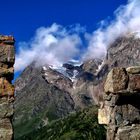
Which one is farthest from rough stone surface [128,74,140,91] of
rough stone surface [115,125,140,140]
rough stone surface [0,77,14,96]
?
rough stone surface [0,77,14,96]

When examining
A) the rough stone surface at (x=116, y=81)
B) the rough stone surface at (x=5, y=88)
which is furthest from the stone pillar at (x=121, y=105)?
the rough stone surface at (x=5, y=88)

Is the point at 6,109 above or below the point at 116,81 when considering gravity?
below

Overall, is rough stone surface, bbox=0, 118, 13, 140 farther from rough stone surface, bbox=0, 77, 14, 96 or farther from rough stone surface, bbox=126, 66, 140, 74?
rough stone surface, bbox=126, 66, 140, 74

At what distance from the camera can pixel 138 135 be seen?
43.9 ft

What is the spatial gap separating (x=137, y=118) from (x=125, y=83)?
133cm

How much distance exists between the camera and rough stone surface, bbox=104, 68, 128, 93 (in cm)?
1285

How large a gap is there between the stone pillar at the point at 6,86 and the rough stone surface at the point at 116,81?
3.24 metres

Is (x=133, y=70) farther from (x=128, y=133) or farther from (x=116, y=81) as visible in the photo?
(x=128, y=133)

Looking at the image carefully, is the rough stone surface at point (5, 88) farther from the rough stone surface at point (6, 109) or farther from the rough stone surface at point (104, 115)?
the rough stone surface at point (104, 115)

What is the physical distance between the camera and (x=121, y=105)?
13148 millimetres

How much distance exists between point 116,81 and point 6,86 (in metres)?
3.58

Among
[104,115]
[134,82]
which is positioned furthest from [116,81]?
[104,115]

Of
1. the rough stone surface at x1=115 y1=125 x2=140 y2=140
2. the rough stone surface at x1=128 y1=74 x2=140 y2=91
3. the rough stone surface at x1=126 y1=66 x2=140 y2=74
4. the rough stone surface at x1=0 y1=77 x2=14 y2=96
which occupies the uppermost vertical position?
the rough stone surface at x1=126 y1=66 x2=140 y2=74

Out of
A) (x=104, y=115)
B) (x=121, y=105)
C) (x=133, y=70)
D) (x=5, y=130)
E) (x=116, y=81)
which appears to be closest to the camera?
(x=5, y=130)
